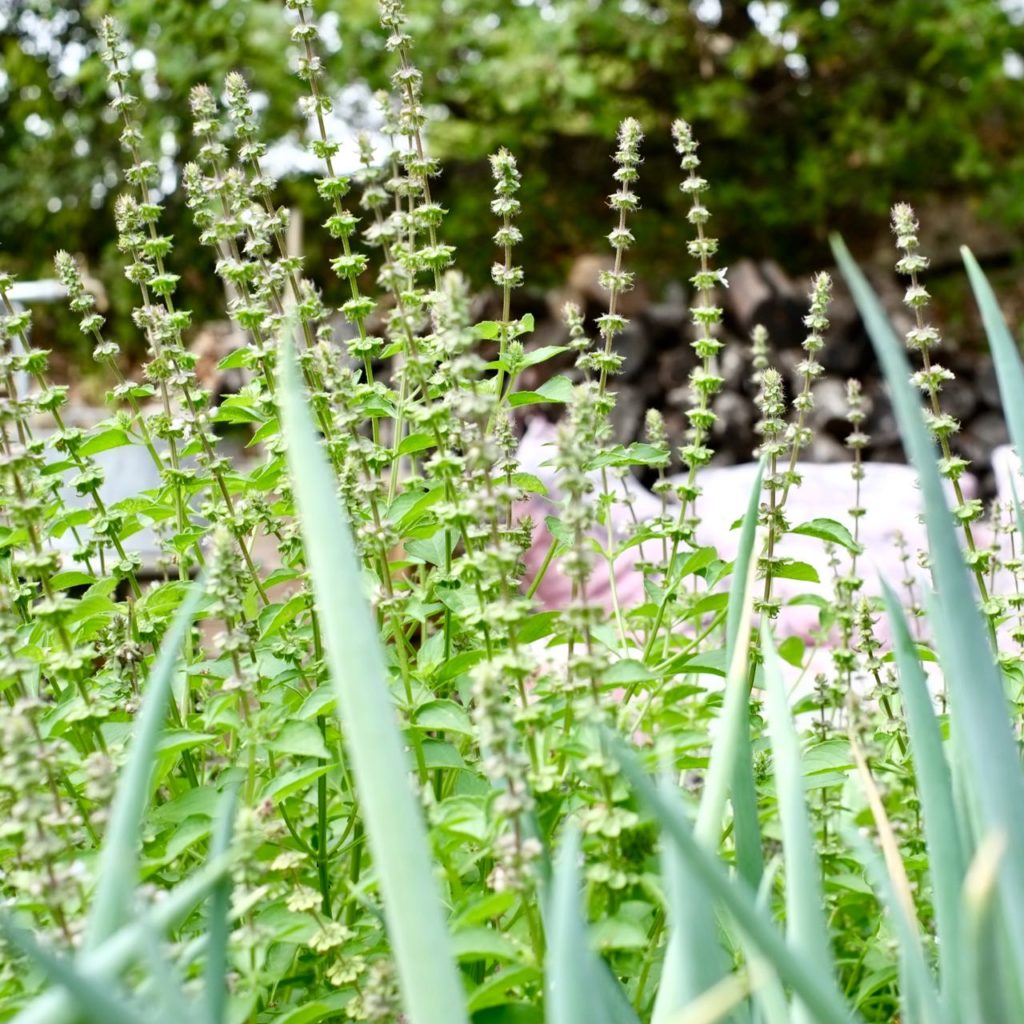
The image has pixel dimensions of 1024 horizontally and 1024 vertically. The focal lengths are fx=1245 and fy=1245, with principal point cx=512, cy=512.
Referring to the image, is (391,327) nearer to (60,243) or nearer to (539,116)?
(539,116)

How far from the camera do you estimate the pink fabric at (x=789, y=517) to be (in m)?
2.89

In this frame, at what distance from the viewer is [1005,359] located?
84 cm

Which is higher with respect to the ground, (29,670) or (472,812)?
(29,670)

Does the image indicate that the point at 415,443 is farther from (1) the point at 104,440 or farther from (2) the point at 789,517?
(2) the point at 789,517

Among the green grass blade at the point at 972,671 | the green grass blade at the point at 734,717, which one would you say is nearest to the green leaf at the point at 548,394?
the green grass blade at the point at 734,717

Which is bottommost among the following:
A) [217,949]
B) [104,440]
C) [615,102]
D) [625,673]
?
[217,949]

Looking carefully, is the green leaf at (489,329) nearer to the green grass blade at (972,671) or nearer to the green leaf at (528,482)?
the green leaf at (528,482)

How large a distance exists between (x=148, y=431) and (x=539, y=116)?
4.62 meters

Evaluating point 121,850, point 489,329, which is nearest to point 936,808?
point 121,850

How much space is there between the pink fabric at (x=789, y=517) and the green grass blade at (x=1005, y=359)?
1.76 meters

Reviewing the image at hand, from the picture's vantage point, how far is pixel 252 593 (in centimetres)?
127

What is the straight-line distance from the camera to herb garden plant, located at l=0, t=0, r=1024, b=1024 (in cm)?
66

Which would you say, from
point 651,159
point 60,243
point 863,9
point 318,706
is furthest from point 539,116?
point 318,706

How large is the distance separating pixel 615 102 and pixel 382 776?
5446mm
